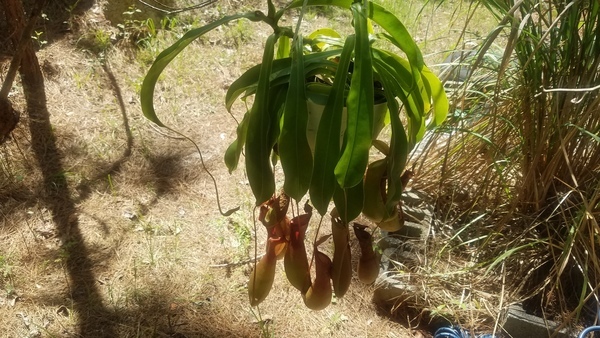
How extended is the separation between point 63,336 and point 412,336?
101 cm

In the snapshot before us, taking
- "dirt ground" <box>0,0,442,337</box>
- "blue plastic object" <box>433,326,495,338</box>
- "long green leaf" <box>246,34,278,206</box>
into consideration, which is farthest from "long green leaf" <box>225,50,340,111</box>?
"blue plastic object" <box>433,326,495,338</box>

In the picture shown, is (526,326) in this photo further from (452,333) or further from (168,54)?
(168,54)

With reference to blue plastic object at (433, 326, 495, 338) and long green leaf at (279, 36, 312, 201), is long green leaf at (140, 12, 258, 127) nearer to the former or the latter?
long green leaf at (279, 36, 312, 201)

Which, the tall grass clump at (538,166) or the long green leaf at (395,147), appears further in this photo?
the tall grass clump at (538,166)

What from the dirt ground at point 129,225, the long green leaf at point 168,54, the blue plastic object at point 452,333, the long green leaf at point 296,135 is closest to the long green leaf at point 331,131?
the long green leaf at point 296,135

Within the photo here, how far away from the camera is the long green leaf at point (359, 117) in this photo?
76 cm

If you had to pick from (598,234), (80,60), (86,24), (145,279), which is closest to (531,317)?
(598,234)

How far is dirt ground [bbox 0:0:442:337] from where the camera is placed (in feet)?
5.08

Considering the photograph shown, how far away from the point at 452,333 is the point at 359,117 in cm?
98

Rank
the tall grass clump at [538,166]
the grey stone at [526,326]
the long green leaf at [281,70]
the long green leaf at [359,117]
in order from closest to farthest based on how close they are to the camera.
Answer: the long green leaf at [359,117] < the long green leaf at [281,70] < the tall grass clump at [538,166] < the grey stone at [526,326]

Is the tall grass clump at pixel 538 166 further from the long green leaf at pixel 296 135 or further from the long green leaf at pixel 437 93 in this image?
the long green leaf at pixel 296 135

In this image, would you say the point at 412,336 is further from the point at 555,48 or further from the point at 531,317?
the point at 555,48

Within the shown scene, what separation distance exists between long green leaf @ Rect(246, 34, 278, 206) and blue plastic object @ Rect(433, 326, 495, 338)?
2.93 feet

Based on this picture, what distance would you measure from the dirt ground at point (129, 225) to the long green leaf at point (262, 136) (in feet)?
2.38
